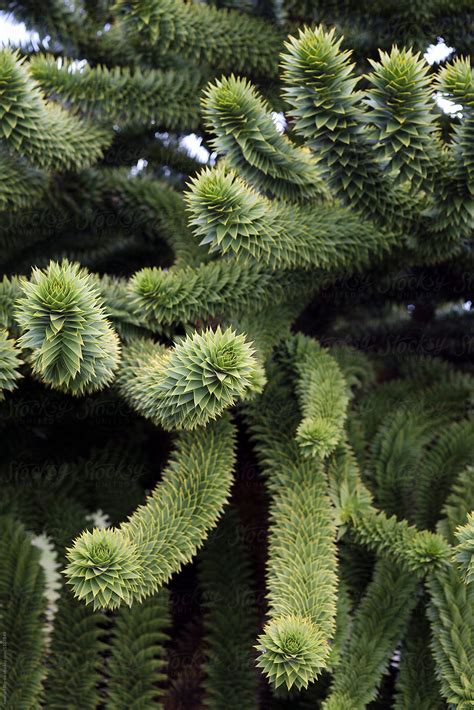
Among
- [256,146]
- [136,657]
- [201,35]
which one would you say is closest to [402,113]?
[256,146]

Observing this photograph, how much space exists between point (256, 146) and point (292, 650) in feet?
2.07

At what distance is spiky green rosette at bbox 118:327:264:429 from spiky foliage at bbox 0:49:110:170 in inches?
16.3

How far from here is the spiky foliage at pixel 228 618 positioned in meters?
1.04

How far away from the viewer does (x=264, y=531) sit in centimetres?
121

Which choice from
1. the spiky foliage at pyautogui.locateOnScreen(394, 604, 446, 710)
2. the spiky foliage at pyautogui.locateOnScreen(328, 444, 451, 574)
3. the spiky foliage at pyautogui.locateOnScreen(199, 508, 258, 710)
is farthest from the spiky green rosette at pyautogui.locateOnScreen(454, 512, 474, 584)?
the spiky foliage at pyautogui.locateOnScreen(199, 508, 258, 710)

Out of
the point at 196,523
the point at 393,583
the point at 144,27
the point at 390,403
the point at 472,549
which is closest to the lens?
the point at 472,549

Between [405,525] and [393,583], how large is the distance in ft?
0.31

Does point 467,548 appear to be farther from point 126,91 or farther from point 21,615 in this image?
point 126,91

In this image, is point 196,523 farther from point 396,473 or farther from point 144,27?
point 144,27

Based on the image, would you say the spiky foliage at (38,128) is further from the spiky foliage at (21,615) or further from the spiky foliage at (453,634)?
the spiky foliage at (453,634)

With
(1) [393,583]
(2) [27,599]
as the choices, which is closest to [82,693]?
(2) [27,599]

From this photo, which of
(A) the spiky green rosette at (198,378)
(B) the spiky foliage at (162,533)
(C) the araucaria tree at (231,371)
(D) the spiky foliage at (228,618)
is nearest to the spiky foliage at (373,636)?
(C) the araucaria tree at (231,371)

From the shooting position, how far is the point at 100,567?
2.44 feet

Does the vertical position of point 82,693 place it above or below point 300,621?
below
